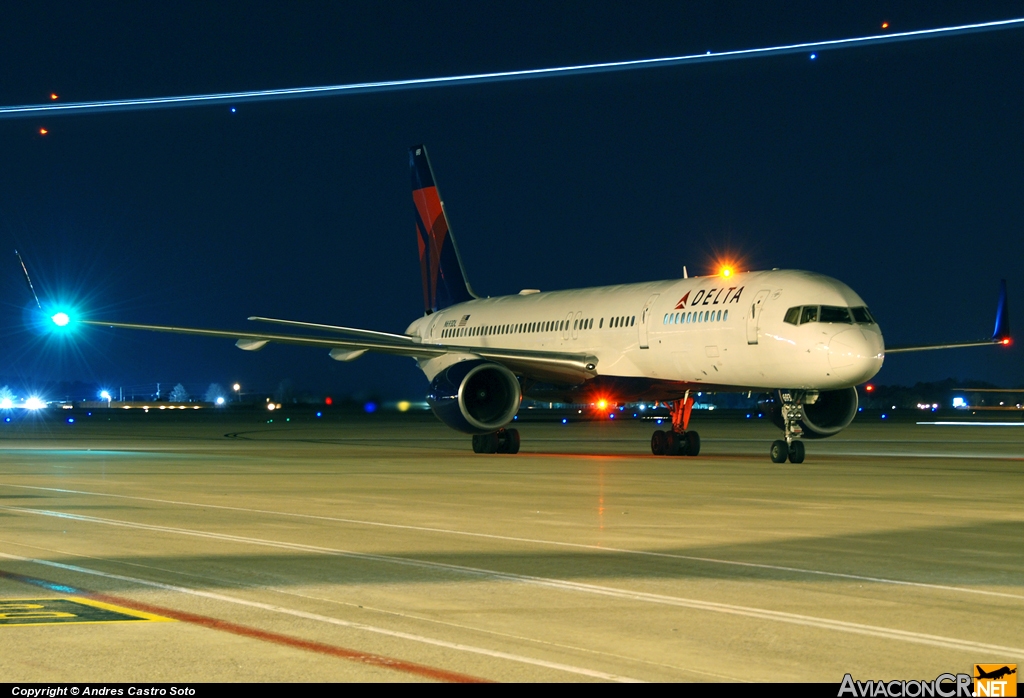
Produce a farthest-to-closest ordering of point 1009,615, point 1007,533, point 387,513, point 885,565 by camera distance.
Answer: point 387,513 < point 1007,533 < point 885,565 < point 1009,615


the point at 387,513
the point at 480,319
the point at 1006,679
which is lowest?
the point at 1006,679

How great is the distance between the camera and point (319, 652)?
24.1 ft

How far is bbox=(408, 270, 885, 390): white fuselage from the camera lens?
26.4m

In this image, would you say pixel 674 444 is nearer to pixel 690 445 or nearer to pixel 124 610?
pixel 690 445

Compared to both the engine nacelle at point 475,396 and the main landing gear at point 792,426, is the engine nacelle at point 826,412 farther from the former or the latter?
the engine nacelle at point 475,396

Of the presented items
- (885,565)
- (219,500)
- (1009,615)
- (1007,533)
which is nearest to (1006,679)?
(1009,615)

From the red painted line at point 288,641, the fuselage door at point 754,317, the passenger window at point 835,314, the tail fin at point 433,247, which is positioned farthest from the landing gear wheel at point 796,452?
the red painted line at point 288,641

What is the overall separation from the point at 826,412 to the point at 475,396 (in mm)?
8487

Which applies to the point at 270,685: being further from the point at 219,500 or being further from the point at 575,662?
the point at 219,500

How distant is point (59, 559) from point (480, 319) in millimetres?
27977

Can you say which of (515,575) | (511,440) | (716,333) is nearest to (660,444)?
(716,333)

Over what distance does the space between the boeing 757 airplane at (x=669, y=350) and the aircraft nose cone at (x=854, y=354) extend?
0.03 m

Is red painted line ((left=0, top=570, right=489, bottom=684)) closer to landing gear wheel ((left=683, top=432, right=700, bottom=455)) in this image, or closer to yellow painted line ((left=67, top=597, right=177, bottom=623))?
yellow painted line ((left=67, top=597, right=177, bottom=623))

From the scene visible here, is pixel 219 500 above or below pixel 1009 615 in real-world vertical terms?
above
